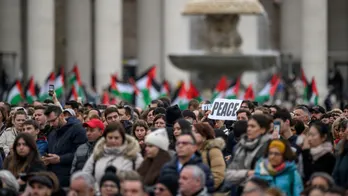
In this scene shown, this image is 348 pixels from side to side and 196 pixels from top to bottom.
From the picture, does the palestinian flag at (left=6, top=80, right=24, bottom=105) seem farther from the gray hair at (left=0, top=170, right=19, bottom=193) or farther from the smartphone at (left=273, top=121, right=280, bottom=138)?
the gray hair at (left=0, top=170, right=19, bottom=193)

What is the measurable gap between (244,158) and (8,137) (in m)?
7.01

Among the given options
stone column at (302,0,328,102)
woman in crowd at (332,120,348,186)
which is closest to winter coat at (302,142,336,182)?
woman in crowd at (332,120,348,186)

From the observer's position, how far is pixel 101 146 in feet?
67.1

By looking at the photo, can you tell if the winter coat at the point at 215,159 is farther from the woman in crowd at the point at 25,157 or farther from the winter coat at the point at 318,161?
the woman in crowd at the point at 25,157

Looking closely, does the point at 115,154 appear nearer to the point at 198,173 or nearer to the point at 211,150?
the point at 211,150

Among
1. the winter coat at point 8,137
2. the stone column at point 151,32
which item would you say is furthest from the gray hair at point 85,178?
the stone column at point 151,32

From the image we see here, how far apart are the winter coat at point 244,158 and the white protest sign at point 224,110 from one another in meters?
5.91

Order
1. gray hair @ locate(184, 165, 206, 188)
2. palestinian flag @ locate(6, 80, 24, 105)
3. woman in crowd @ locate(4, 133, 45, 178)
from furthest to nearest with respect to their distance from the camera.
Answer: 1. palestinian flag @ locate(6, 80, 24, 105)
2. woman in crowd @ locate(4, 133, 45, 178)
3. gray hair @ locate(184, 165, 206, 188)

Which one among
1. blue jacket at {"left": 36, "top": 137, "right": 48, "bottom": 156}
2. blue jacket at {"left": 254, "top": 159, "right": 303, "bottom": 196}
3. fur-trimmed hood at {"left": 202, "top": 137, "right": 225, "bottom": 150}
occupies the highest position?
fur-trimmed hood at {"left": 202, "top": 137, "right": 225, "bottom": 150}

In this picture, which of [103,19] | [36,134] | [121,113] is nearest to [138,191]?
[36,134]

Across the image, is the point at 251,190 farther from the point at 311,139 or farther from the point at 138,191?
the point at 311,139

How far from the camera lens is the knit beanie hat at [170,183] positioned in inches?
721

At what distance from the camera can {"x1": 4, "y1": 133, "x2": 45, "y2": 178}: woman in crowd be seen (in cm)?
2164

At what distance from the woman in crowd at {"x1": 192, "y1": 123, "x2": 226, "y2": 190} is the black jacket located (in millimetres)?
1073
